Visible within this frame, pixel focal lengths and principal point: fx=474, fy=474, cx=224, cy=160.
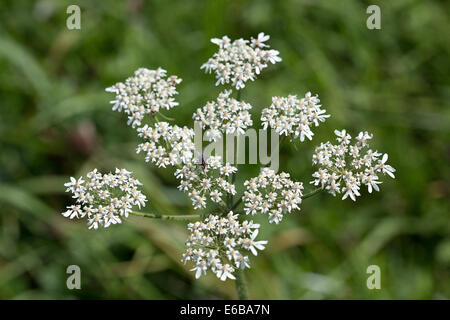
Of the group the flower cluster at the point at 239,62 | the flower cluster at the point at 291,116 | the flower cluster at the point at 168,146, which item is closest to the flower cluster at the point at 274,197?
the flower cluster at the point at 291,116

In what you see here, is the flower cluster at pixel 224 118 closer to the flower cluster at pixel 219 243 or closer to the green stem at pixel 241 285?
the flower cluster at pixel 219 243

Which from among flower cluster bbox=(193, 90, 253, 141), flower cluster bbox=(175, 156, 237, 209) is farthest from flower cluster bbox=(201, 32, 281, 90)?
flower cluster bbox=(175, 156, 237, 209)

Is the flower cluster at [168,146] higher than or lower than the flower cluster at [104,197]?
higher

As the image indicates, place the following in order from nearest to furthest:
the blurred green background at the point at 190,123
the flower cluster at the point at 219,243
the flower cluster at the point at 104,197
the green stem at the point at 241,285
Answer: the flower cluster at the point at 219,243 → the flower cluster at the point at 104,197 → the green stem at the point at 241,285 → the blurred green background at the point at 190,123

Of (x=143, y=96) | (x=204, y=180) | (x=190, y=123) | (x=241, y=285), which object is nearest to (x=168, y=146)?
(x=204, y=180)
